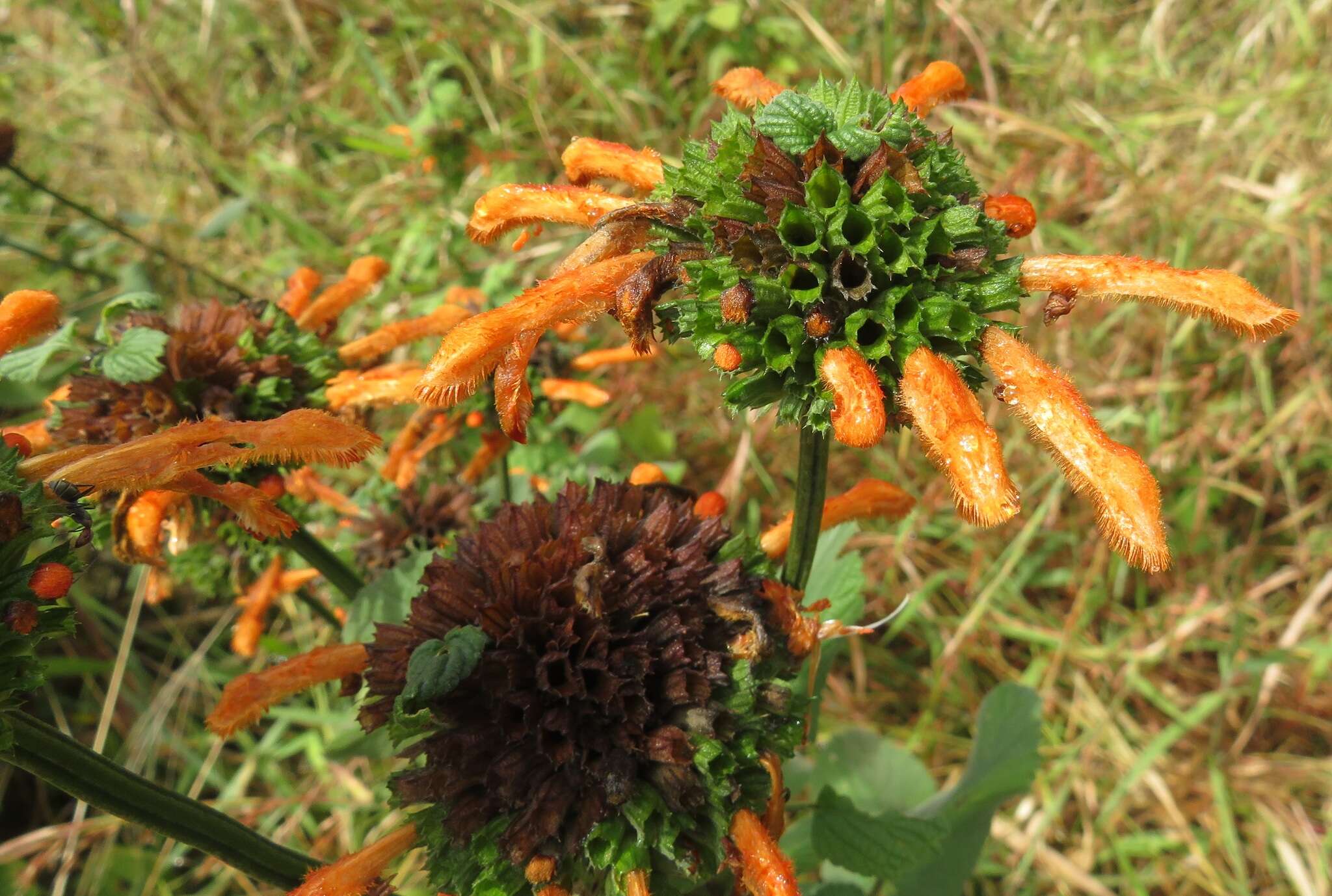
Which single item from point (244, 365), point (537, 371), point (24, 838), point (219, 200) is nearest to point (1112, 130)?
point (537, 371)

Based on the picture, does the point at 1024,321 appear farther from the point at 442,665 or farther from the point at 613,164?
the point at 442,665

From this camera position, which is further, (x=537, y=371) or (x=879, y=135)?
(x=537, y=371)

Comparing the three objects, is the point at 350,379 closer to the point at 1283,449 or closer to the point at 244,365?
the point at 244,365

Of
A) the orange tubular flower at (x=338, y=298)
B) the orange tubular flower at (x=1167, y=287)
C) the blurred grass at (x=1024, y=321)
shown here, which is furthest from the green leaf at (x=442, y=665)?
the blurred grass at (x=1024, y=321)

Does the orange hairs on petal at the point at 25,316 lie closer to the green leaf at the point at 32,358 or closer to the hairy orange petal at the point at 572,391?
the green leaf at the point at 32,358

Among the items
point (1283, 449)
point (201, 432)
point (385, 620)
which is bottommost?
point (1283, 449)

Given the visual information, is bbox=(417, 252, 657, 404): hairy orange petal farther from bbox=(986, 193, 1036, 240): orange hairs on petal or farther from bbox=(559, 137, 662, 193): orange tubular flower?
bbox=(986, 193, 1036, 240): orange hairs on petal

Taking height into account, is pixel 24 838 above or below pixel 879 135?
below

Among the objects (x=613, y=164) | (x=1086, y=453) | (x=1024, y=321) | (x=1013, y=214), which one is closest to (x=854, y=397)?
(x=1086, y=453)
